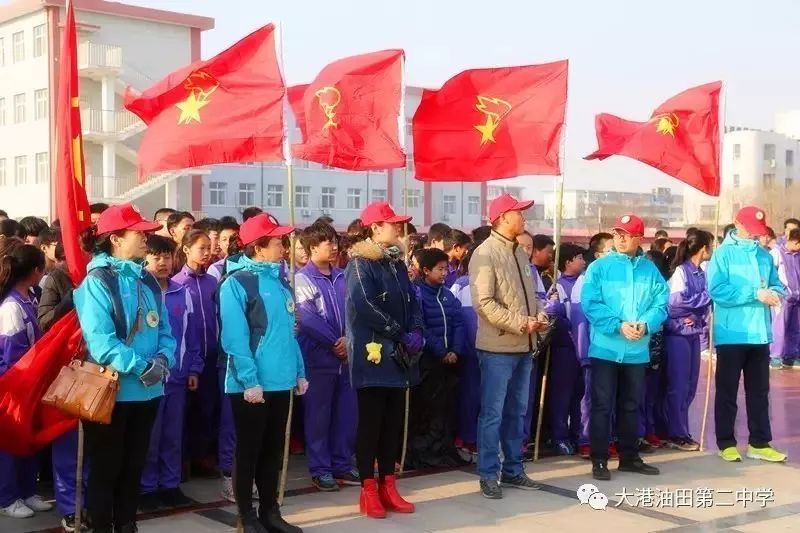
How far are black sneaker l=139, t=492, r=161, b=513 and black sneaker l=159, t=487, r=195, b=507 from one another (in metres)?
0.04

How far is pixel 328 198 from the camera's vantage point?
5769cm

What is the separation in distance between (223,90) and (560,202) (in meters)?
2.78

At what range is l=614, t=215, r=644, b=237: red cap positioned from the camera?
7796mm

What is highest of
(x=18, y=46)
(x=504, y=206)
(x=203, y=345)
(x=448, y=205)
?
(x=18, y=46)

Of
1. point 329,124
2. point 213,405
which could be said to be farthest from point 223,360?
point 329,124

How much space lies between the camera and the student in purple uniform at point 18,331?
6.24 metres

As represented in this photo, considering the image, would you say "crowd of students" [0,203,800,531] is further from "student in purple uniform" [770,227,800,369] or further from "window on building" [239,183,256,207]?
"window on building" [239,183,256,207]

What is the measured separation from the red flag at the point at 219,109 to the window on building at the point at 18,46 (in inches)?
1511

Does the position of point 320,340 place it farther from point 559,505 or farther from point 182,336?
point 559,505

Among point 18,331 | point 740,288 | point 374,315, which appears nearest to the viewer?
point 18,331

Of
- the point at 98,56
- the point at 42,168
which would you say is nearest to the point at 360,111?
the point at 98,56

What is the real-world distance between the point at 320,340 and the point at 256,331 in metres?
1.45

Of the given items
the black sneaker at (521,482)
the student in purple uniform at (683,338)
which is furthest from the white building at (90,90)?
the black sneaker at (521,482)

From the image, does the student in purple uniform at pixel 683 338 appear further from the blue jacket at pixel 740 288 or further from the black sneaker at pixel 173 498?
the black sneaker at pixel 173 498
